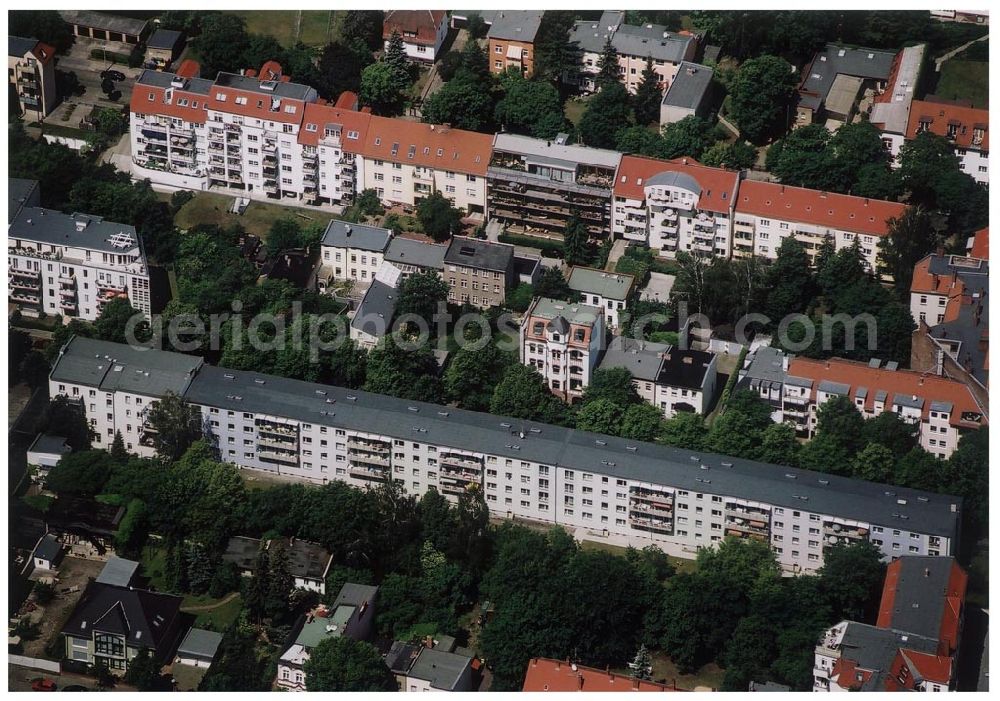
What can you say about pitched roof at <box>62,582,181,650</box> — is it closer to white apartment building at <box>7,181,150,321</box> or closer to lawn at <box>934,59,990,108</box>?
→ white apartment building at <box>7,181,150,321</box>

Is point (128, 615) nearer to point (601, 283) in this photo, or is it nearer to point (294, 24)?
point (601, 283)

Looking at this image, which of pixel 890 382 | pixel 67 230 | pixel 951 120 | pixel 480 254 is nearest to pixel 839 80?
pixel 951 120

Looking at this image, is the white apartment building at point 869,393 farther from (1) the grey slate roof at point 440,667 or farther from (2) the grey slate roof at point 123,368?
(2) the grey slate roof at point 123,368

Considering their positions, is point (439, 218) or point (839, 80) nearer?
point (439, 218)

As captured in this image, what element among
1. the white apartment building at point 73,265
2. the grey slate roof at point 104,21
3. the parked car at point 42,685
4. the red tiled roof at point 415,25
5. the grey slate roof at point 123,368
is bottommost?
the parked car at point 42,685

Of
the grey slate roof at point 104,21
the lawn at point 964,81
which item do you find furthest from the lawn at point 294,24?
the lawn at point 964,81

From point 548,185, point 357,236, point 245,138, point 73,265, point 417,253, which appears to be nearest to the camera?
point 73,265

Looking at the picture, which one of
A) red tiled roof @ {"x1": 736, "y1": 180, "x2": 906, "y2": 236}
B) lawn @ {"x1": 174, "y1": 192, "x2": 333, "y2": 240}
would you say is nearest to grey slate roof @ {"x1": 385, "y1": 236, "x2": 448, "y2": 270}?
lawn @ {"x1": 174, "y1": 192, "x2": 333, "y2": 240}
